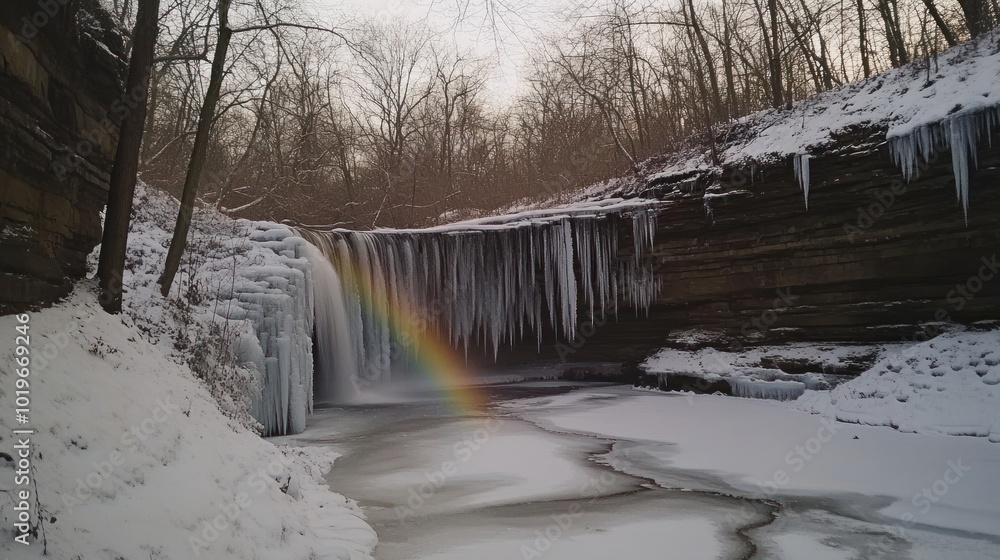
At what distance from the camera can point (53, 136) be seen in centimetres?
473

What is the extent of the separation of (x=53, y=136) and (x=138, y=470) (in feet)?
10.2

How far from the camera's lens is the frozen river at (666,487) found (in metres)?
4.16

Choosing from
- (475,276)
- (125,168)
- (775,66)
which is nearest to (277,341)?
(125,168)

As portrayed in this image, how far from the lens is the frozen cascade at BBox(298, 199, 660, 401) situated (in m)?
13.7

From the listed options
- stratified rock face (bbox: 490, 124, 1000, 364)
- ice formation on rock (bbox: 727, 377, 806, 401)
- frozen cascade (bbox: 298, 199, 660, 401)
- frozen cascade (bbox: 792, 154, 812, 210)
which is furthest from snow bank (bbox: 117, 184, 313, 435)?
frozen cascade (bbox: 792, 154, 812, 210)

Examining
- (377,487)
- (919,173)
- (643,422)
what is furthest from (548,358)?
(377,487)

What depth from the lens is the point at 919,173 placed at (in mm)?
10562

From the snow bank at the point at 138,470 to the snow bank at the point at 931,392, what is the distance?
763 centimetres

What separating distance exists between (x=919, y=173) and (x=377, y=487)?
10798 mm

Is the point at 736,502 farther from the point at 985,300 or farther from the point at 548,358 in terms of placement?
the point at 548,358

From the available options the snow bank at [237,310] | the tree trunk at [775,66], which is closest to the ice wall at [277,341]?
the snow bank at [237,310]

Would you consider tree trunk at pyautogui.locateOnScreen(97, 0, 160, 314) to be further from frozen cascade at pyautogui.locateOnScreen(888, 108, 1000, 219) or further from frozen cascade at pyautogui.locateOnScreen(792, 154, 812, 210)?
frozen cascade at pyautogui.locateOnScreen(888, 108, 1000, 219)

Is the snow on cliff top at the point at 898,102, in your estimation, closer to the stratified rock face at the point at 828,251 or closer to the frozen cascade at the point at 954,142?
the frozen cascade at the point at 954,142

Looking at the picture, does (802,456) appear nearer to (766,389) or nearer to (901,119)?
(766,389)
